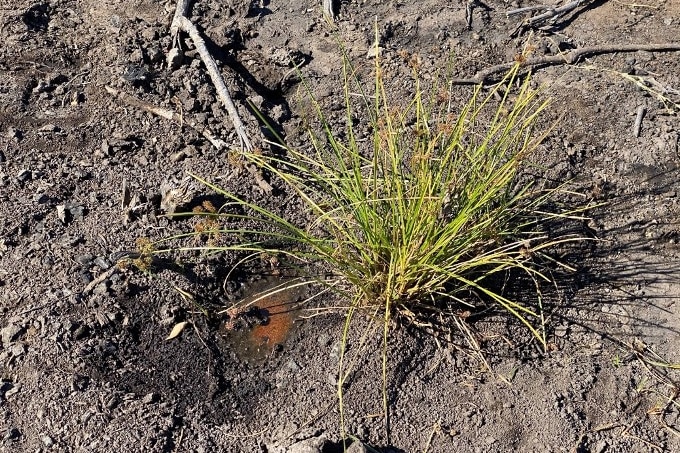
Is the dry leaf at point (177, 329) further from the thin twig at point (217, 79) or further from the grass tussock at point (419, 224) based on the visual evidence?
the thin twig at point (217, 79)

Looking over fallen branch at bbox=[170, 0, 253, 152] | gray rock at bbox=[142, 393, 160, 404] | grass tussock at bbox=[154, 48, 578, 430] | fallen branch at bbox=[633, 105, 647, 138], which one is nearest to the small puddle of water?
grass tussock at bbox=[154, 48, 578, 430]

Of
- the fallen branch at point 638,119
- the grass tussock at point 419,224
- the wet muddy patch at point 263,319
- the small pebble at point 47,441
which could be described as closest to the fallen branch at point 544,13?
the fallen branch at point 638,119

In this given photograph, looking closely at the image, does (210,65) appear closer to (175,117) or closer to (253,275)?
(175,117)

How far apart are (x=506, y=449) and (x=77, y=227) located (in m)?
1.71

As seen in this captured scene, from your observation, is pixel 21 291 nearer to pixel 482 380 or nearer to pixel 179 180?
pixel 179 180

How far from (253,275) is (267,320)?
0.19m

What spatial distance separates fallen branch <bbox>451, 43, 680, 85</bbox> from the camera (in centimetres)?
318

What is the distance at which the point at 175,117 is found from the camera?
289 cm

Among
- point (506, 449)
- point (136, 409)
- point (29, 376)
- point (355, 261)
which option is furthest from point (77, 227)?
point (506, 449)

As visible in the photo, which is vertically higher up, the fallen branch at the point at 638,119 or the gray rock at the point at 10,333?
the gray rock at the point at 10,333

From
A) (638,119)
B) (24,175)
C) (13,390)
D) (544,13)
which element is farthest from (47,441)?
(544,13)

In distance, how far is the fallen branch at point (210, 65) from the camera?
2.77 meters

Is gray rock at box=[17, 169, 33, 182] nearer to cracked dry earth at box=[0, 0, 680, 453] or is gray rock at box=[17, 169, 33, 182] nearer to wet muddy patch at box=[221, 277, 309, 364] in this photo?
cracked dry earth at box=[0, 0, 680, 453]

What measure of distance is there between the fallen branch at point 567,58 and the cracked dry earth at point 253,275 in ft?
0.11
